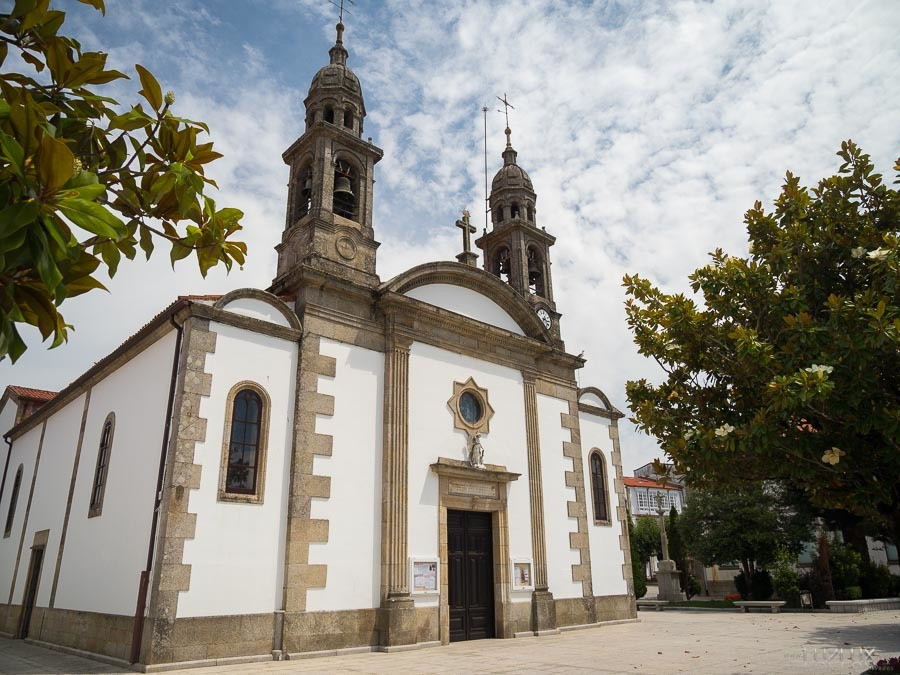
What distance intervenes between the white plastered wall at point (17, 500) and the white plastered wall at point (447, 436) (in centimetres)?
1026

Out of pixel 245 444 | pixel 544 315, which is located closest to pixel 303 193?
pixel 245 444

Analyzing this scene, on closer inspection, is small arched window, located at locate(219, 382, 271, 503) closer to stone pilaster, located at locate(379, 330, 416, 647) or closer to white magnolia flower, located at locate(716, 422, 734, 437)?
stone pilaster, located at locate(379, 330, 416, 647)

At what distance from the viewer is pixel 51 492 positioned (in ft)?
51.5

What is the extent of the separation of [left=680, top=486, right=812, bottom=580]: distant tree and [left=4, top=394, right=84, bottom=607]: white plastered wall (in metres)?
21.4

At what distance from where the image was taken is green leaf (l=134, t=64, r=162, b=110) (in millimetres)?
2594

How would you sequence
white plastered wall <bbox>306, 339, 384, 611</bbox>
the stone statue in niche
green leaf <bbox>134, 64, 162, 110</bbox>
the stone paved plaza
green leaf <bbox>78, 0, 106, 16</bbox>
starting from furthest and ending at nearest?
1. the stone statue in niche
2. white plastered wall <bbox>306, 339, 384, 611</bbox>
3. the stone paved plaza
4. green leaf <bbox>134, 64, 162, 110</bbox>
5. green leaf <bbox>78, 0, 106, 16</bbox>

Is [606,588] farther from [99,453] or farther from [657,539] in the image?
[657,539]

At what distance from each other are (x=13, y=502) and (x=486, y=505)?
1426cm

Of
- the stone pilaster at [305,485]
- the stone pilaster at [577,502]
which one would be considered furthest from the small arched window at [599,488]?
the stone pilaster at [305,485]

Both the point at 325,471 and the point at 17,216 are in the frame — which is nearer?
the point at 17,216

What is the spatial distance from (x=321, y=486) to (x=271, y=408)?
168 centimetres

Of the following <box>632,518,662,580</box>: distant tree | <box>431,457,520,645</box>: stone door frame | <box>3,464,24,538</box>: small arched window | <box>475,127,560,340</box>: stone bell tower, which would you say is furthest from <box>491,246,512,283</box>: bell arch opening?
<box>632,518,662,580</box>: distant tree

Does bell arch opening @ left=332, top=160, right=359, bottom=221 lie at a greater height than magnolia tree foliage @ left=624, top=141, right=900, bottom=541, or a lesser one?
greater

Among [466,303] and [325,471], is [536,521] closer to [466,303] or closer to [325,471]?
[466,303]
